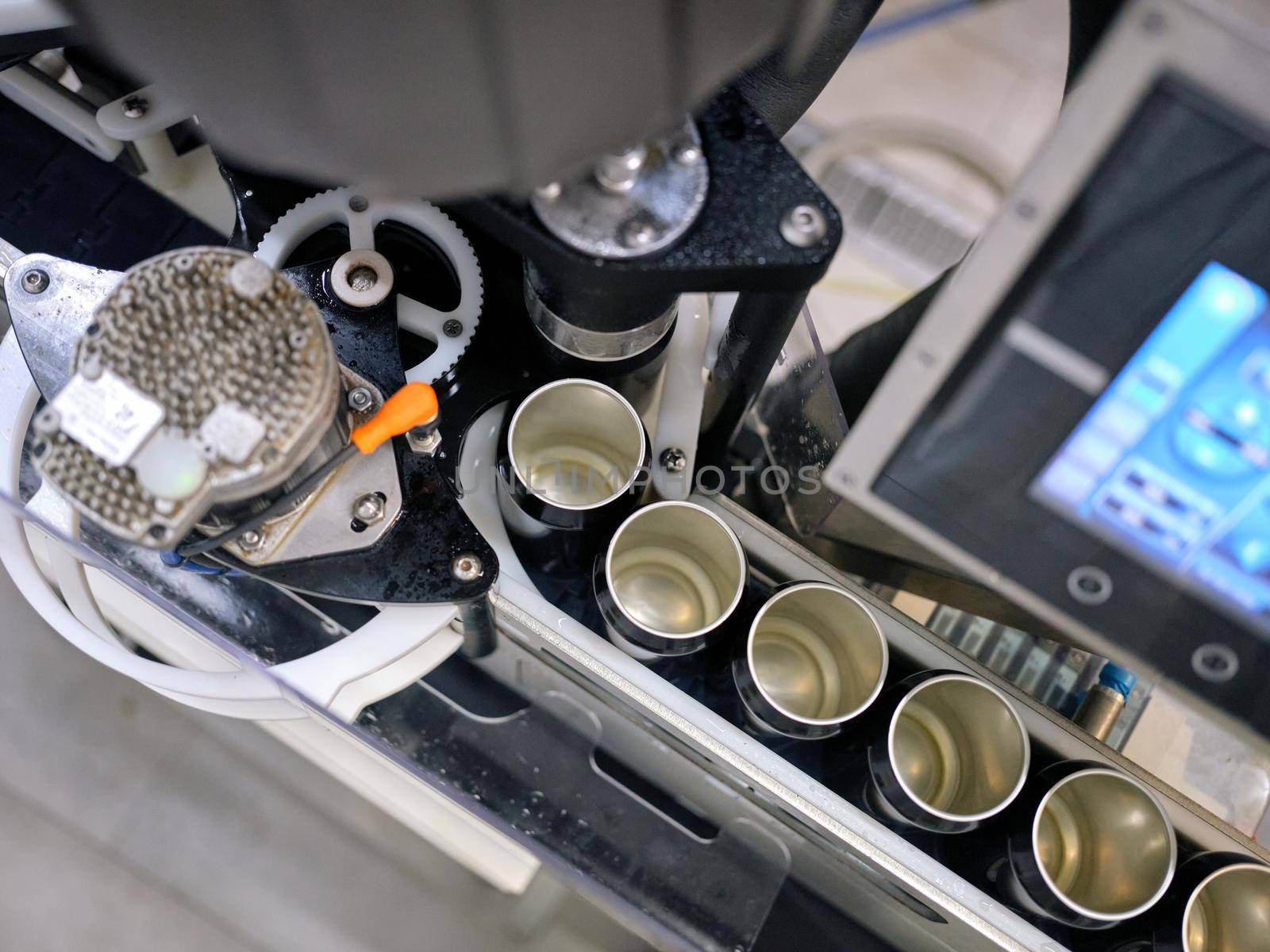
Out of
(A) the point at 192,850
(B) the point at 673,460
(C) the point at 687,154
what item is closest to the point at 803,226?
(C) the point at 687,154

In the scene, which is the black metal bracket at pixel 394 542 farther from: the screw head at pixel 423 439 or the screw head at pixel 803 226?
the screw head at pixel 803 226

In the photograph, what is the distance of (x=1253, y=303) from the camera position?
13.7 inches

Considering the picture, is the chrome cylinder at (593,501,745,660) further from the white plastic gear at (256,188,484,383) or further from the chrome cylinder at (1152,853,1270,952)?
the chrome cylinder at (1152,853,1270,952)

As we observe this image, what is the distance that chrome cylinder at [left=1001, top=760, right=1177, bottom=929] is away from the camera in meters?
0.49

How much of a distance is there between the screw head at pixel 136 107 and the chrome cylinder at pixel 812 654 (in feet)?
1.48

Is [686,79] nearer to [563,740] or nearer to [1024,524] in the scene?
[1024,524]

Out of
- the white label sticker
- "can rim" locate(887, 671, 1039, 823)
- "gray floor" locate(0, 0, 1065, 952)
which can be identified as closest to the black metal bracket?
the white label sticker

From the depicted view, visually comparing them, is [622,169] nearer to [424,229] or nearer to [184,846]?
[424,229]

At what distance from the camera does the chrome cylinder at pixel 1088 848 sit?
491 millimetres

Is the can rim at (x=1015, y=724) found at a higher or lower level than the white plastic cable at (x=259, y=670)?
higher

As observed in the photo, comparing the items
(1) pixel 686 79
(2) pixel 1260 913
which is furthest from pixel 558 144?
(2) pixel 1260 913

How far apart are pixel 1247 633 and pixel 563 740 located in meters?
0.35

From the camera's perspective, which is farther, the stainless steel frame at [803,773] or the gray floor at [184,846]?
the gray floor at [184,846]

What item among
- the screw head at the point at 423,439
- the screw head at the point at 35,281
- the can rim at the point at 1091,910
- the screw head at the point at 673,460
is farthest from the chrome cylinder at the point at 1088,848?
the screw head at the point at 35,281
